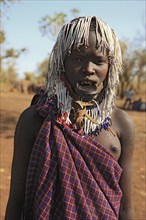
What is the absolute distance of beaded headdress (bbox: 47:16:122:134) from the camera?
1.35 m

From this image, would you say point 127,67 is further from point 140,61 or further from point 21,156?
point 21,156

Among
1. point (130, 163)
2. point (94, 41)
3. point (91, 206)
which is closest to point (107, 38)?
point (94, 41)

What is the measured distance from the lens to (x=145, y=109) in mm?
17469

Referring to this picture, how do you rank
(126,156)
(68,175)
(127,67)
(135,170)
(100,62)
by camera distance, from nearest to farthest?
(68,175)
(100,62)
(126,156)
(135,170)
(127,67)

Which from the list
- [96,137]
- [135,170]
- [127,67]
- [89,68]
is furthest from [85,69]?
[127,67]

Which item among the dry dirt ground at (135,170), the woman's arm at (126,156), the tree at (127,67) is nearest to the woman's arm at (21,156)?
the woman's arm at (126,156)

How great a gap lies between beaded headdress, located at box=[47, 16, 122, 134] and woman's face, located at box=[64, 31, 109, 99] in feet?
0.07

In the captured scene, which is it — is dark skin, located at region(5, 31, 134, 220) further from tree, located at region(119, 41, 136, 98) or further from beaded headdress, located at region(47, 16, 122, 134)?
tree, located at region(119, 41, 136, 98)

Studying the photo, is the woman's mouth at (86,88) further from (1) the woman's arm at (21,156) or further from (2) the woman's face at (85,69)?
(1) the woman's arm at (21,156)

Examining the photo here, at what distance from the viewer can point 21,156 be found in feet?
4.56

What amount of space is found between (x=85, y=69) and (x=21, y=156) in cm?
44

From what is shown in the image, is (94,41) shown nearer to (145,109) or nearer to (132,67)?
(145,109)

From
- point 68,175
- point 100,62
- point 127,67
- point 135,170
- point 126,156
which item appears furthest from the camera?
point 127,67

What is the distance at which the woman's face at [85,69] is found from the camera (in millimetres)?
1344
